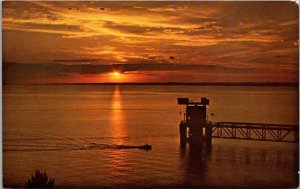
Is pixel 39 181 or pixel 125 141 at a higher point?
pixel 125 141

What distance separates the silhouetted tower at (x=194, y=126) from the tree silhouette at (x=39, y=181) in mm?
565

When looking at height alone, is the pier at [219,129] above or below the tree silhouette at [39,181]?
above

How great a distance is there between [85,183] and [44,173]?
17 cm

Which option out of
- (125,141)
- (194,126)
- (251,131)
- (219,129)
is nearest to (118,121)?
(125,141)

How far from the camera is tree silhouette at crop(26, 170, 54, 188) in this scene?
2.35 meters

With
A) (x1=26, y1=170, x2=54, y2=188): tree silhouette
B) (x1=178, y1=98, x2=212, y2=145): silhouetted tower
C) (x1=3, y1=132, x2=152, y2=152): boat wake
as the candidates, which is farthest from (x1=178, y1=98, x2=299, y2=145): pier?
(x1=26, y1=170, x2=54, y2=188): tree silhouette

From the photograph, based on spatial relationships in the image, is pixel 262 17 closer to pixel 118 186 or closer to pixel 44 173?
pixel 118 186

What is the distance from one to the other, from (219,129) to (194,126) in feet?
0.34

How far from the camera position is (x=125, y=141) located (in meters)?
2.37

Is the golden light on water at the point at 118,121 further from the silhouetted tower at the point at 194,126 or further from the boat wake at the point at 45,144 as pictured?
the silhouetted tower at the point at 194,126

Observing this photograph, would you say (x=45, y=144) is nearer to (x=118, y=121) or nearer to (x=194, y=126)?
(x=118, y=121)

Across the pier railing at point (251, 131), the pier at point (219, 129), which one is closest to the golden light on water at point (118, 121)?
the pier at point (219, 129)

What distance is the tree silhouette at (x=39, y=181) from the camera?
2.35 metres

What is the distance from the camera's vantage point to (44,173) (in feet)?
7.76
